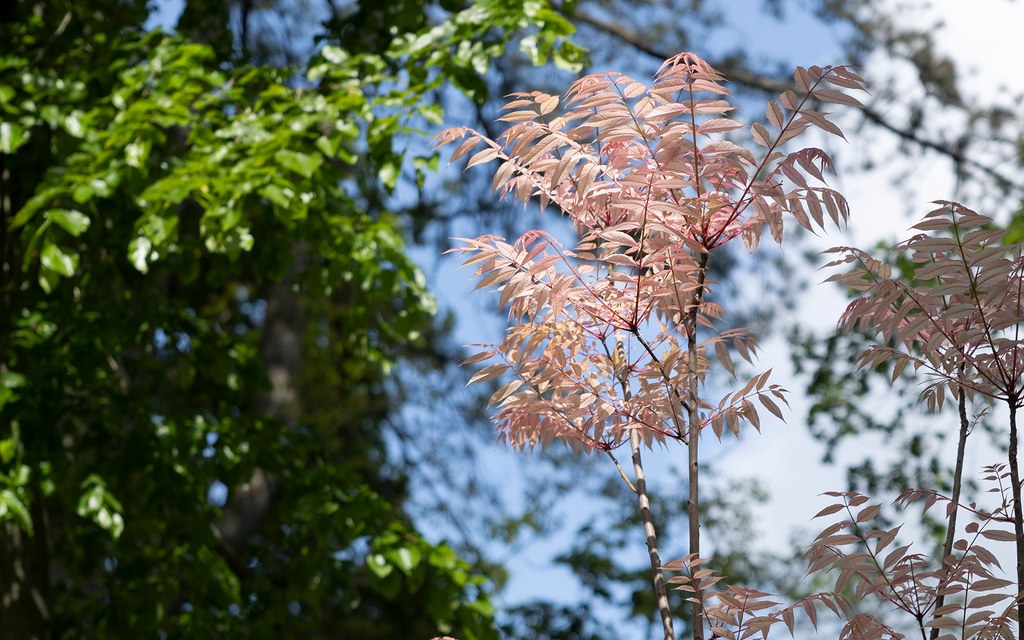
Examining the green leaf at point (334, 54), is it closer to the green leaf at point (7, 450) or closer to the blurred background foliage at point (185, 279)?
the blurred background foliage at point (185, 279)

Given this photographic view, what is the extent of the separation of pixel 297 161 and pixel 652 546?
1.74 metres

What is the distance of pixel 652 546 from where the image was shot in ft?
5.21

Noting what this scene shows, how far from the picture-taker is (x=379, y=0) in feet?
12.9

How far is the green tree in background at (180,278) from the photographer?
3068mm

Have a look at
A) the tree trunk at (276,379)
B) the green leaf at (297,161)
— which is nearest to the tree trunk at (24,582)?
the tree trunk at (276,379)

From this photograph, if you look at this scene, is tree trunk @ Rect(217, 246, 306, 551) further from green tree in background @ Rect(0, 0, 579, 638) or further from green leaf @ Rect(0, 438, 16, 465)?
green leaf @ Rect(0, 438, 16, 465)

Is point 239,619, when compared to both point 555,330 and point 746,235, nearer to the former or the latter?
point 555,330

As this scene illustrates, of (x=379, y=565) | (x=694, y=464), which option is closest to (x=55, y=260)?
(x=379, y=565)

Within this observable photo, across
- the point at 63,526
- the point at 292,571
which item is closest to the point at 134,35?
the point at 292,571

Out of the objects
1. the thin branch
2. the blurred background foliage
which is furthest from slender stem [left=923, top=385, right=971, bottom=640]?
the thin branch

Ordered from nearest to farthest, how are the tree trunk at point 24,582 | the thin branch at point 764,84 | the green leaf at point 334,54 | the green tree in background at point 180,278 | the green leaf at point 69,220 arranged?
the green leaf at point 69,220 < the green tree in background at point 180,278 < the green leaf at point 334,54 < the tree trunk at point 24,582 < the thin branch at point 764,84

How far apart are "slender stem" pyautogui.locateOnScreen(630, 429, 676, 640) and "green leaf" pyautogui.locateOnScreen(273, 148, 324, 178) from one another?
153cm

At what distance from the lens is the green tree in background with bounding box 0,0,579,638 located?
3068mm

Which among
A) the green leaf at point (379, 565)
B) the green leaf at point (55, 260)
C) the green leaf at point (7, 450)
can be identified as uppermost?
the green leaf at point (55, 260)
